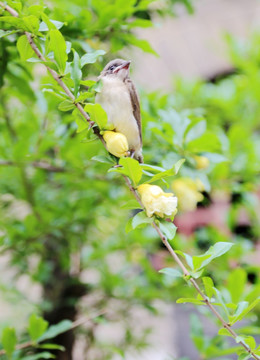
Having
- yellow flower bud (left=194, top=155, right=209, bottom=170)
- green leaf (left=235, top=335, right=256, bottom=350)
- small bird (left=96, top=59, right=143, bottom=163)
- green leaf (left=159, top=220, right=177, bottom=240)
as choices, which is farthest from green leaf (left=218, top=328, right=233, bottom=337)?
yellow flower bud (left=194, top=155, right=209, bottom=170)

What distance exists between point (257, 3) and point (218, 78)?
432 mm

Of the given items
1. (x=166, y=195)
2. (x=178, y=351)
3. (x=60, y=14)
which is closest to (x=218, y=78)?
(x=178, y=351)

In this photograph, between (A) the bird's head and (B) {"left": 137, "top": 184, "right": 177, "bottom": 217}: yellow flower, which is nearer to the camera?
(B) {"left": 137, "top": 184, "right": 177, "bottom": 217}: yellow flower

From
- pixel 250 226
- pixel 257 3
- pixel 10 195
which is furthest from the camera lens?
pixel 257 3

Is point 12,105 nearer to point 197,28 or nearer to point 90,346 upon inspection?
point 90,346

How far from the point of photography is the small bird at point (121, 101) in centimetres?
46

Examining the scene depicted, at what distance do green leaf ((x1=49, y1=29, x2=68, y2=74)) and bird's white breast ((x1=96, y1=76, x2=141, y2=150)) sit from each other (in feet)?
0.26

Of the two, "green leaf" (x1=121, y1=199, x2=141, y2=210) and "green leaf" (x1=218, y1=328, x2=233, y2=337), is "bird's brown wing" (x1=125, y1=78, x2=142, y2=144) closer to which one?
"green leaf" (x1=121, y1=199, x2=141, y2=210)

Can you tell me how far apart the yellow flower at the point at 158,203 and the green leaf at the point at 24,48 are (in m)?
0.21

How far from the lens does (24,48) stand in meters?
0.44

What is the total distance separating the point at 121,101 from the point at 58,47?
0.11 m

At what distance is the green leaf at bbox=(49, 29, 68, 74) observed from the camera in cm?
40

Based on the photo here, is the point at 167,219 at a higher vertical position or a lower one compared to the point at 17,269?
higher

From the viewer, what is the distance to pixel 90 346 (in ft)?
3.15
